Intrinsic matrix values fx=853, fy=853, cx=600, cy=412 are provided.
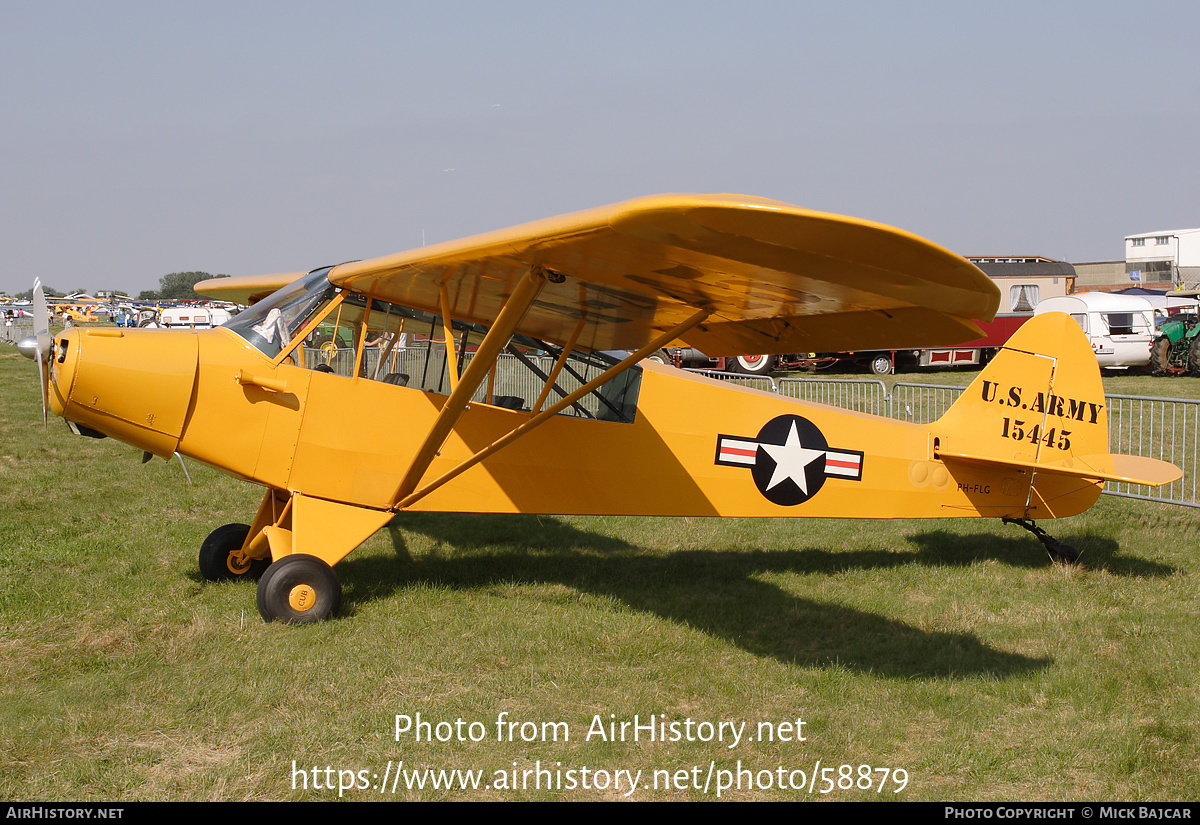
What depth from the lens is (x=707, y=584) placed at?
686cm

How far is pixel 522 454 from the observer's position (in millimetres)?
6328

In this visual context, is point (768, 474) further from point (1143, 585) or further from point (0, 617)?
point (0, 617)

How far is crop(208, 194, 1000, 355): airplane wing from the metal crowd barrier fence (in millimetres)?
3828

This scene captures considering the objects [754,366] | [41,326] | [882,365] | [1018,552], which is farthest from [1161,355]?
[41,326]

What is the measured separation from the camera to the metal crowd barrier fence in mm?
8570

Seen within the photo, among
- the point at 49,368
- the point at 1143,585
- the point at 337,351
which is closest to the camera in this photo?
the point at 49,368

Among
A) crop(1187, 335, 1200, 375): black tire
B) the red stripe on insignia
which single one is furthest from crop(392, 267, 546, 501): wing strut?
crop(1187, 335, 1200, 375): black tire

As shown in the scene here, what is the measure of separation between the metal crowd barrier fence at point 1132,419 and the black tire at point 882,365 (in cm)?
574

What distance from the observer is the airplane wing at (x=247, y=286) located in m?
9.24

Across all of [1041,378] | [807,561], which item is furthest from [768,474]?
[1041,378]

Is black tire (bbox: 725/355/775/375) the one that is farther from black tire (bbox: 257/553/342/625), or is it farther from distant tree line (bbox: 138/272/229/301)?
distant tree line (bbox: 138/272/229/301)

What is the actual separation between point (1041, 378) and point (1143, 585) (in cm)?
175

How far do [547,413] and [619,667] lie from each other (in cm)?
169
